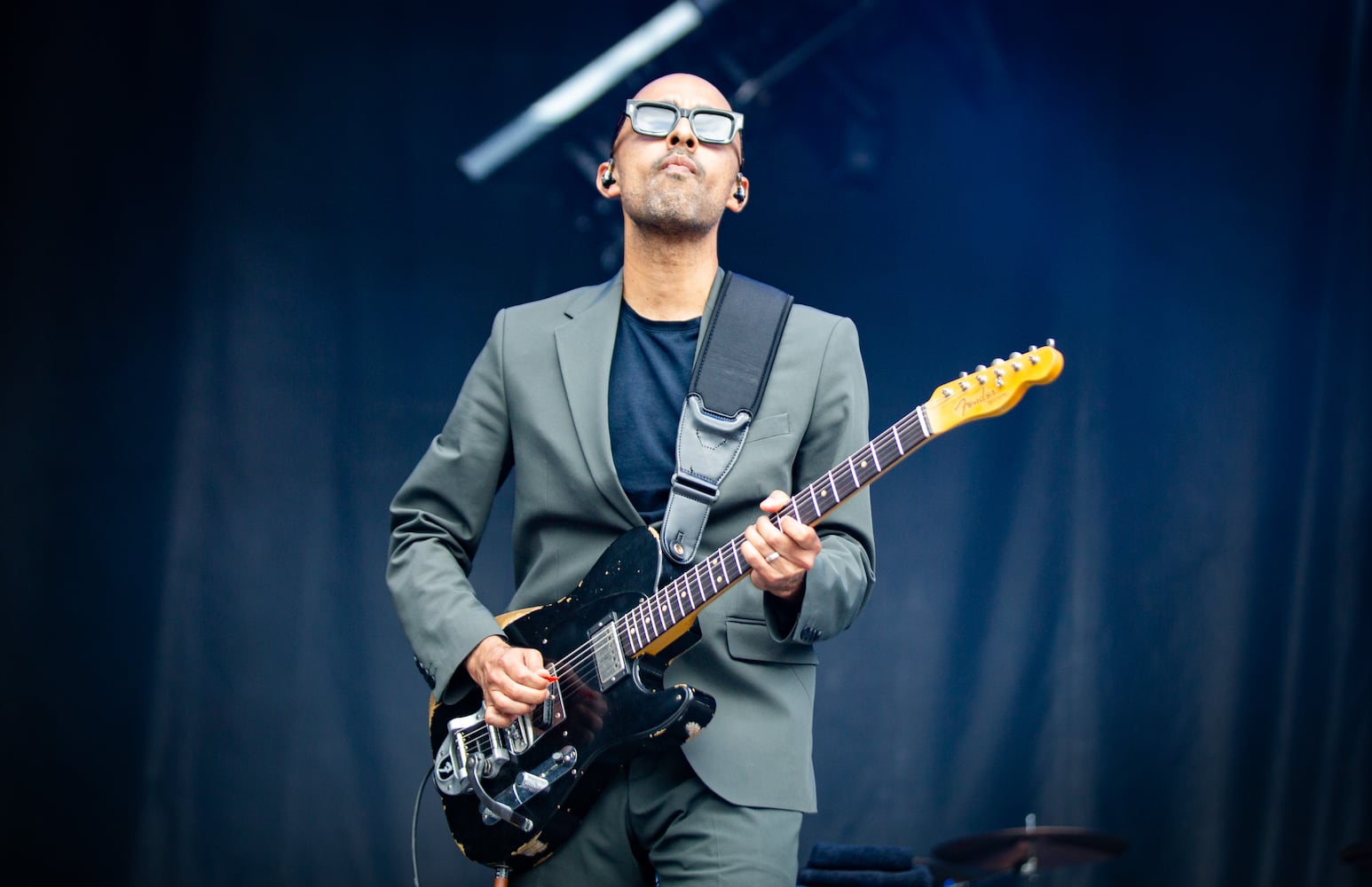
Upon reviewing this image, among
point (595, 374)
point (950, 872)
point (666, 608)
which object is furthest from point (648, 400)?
point (950, 872)

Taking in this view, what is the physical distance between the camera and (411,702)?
4.59m

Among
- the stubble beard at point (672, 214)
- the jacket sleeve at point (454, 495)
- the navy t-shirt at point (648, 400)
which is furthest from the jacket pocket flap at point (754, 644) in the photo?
the stubble beard at point (672, 214)

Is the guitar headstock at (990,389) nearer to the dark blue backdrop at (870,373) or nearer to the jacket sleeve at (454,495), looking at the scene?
the jacket sleeve at (454,495)

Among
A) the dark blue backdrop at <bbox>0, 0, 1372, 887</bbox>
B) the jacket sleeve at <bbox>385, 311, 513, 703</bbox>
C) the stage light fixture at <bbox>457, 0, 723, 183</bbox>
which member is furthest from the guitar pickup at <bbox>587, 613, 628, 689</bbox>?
the stage light fixture at <bbox>457, 0, 723, 183</bbox>

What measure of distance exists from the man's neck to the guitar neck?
609 millimetres

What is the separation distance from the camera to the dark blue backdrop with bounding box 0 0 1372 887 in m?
4.30

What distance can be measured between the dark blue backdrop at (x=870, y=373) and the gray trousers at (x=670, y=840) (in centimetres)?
216

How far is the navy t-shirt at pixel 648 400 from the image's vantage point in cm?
264

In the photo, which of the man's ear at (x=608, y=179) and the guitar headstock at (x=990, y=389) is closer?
the guitar headstock at (x=990, y=389)

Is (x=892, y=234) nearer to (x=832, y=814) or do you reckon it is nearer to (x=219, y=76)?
(x=832, y=814)

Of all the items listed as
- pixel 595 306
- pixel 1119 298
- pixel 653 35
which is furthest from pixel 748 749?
pixel 653 35

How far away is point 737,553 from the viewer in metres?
2.33

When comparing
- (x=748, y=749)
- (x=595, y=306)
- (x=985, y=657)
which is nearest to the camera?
(x=748, y=749)

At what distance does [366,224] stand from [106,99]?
0.92 m
